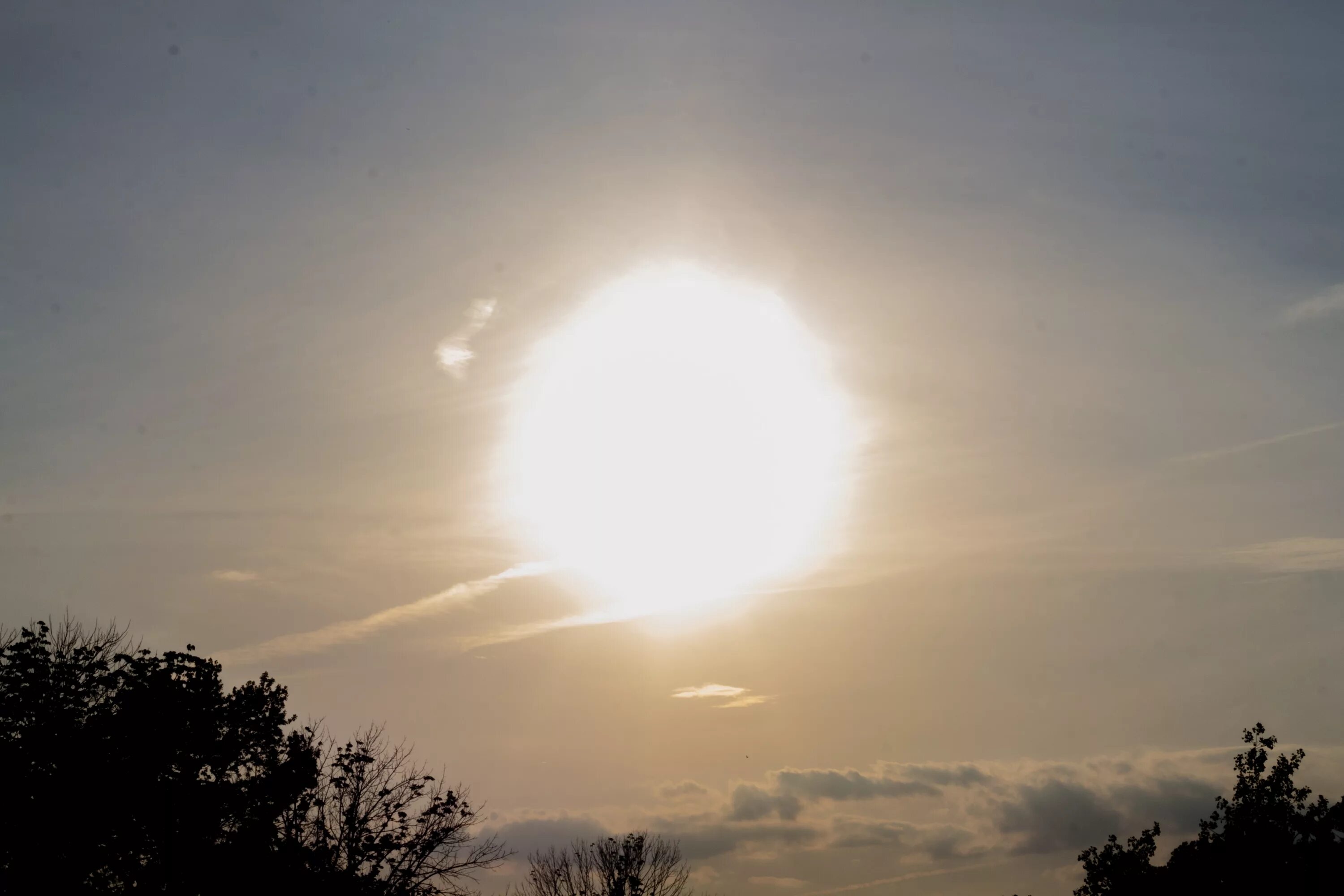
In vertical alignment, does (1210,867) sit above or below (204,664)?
below

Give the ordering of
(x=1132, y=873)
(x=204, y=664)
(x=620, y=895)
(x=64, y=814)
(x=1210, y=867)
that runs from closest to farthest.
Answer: (x=64, y=814), (x=204, y=664), (x=1210, y=867), (x=1132, y=873), (x=620, y=895)

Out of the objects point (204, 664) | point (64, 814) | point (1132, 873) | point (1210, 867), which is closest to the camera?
point (64, 814)

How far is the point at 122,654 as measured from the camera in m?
45.5

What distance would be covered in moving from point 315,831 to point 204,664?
795 cm

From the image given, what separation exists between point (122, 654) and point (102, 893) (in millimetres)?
8925

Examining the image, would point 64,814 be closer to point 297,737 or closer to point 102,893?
point 102,893

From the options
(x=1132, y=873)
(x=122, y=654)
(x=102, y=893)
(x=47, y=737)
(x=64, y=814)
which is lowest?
(x=1132, y=873)

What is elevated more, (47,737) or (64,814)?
(47,737)

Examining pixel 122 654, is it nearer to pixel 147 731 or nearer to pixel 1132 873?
pixel 147 731

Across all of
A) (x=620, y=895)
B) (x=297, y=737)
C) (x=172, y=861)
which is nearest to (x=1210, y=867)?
(x=620, y=895)

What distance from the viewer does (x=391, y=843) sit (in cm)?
4416

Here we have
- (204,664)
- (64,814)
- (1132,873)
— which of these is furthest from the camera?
(1132,873)

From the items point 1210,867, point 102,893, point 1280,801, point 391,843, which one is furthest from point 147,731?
point 1280,801

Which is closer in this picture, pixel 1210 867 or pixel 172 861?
pixel 172 861
